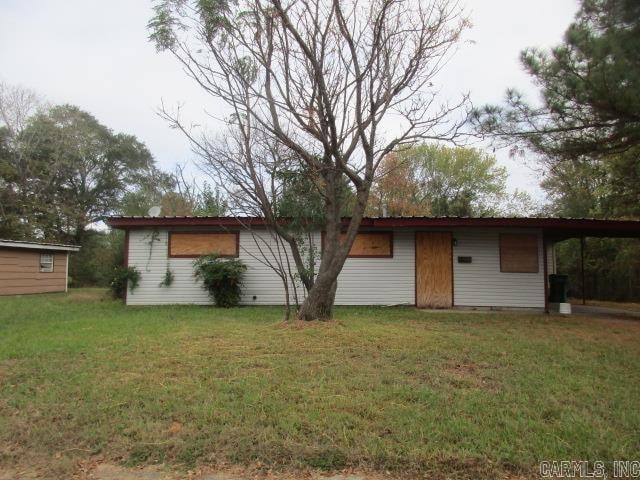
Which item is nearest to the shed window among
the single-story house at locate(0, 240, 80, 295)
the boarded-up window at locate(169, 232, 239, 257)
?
the single-story house at locate(0, 240, 80, 295)

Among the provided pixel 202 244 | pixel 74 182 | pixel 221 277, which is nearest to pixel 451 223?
pixel 221 277

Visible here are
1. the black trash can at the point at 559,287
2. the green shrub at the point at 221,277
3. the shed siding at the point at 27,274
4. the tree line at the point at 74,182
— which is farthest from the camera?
the tree line at the point at 74,182

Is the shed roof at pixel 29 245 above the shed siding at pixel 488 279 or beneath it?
above

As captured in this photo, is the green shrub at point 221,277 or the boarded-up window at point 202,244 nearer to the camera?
the green shrub at point 221,277

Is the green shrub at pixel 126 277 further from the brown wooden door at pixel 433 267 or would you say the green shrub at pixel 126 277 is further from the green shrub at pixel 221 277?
the brown wooden door at pixel 433 267

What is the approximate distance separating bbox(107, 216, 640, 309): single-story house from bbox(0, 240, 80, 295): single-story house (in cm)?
703

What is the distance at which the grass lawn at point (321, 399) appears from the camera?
3.27m

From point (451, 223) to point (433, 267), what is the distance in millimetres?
1397

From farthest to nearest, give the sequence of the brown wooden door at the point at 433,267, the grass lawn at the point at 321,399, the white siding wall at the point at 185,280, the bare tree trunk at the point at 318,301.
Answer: the white siding wall at the point at 185,280 < the brown wooden door at the point at 433,267 < the bare tree trunk at the point at 318,301 < the grass lawn at the point at 321,399

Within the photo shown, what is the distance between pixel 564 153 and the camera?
8766mm

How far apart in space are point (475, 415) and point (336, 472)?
1.35m

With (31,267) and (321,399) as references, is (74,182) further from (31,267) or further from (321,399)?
→ (321,399)

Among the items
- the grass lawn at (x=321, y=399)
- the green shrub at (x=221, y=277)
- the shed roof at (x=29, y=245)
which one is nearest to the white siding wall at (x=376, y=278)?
the green shrub at (x=221, y=277)

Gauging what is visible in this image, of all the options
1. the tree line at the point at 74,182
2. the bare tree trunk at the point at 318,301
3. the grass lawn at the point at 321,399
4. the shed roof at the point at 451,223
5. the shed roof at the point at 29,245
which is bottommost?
the grass lawn at the point at 321,399
